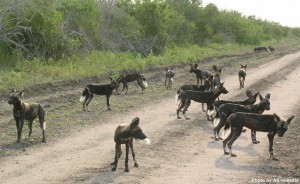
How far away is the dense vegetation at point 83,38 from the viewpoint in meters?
19.7

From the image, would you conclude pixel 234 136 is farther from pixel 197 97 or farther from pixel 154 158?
pixel 197 97

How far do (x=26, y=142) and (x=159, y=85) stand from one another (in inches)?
423

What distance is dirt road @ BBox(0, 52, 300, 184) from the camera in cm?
823

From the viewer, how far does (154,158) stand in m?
9.46

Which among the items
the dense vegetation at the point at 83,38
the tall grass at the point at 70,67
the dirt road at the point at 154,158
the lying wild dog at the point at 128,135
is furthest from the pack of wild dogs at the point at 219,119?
the dense vegetation at the point at 83,38

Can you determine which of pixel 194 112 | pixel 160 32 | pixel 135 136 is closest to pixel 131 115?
pixel 194 112

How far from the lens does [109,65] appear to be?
939 inches

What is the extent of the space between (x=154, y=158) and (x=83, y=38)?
16.2m

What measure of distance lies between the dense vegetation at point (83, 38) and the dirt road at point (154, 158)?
23.3ft

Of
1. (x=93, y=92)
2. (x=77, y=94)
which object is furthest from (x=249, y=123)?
(x=77, y=94)

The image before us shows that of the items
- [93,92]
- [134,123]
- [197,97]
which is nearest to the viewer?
[134,123]

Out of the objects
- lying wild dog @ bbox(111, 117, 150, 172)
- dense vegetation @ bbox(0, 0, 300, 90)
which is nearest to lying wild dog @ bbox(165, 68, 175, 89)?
dense vegetation @ bbox(0, 0, 300, 90)

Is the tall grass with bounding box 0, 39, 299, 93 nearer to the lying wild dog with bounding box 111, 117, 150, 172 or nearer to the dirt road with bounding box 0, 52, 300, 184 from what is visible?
the dirt road with bounding box 0, 52, 300, 184

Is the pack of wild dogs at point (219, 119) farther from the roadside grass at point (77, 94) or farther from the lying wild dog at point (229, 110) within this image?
the roadside grass at point (77, 94)
